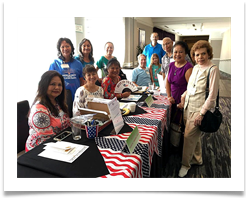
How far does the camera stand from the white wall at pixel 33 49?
2316 mm

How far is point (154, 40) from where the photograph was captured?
3.84m

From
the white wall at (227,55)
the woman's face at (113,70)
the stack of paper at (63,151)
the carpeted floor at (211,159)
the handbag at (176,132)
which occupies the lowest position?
the carpeted floor at (211,159)

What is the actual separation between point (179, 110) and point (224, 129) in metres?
1.54

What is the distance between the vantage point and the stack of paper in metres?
0.93

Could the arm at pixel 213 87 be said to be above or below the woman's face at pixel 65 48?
below

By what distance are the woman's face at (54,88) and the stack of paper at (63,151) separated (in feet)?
1.36

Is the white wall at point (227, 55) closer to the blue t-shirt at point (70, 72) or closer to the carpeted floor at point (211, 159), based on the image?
the carpeted floor at point (211, 159)

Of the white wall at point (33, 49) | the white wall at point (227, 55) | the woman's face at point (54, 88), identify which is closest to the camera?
the woman's face at point (54, 88)

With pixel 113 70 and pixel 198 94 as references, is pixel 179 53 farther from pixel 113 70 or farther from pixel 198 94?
pixel 113 70

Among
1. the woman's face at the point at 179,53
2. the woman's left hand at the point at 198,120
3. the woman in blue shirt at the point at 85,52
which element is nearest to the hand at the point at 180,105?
the woman's left hand at the point at 198,120
